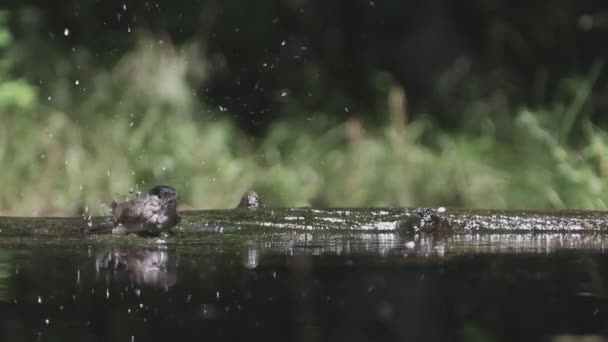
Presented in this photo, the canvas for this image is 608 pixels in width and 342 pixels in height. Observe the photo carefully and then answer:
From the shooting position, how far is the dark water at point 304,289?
2809 millimetres

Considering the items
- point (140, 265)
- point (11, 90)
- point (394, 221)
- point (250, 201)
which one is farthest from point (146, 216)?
point (11, 90)

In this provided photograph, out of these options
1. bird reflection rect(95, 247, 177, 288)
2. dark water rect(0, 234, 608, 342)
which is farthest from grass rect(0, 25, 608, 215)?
bird reflection rect(95, 247, 177, 288)

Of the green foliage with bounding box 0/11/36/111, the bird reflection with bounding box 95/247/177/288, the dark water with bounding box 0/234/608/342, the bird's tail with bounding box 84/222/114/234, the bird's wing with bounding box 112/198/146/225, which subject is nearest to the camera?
the dark water with bounding box 0/234/608/342

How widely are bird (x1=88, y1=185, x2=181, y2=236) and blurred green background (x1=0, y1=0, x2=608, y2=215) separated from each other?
2.04m

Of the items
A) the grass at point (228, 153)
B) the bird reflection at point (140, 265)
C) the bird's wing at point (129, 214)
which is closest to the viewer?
the bird reflection at point (140, 265)

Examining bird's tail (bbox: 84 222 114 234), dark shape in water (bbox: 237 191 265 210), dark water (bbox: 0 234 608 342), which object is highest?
dark shape in water (bbox: 237 191 265 210)

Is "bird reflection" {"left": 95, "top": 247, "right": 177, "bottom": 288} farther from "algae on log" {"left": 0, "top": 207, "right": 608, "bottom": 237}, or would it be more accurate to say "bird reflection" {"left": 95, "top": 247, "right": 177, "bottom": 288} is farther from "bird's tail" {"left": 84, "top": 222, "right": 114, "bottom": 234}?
"algae on log" {"left": 0, "top": 207, "right": 608, "bottom": 237}

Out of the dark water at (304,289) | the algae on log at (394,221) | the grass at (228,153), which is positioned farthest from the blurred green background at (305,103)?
the dark water at (304,289)

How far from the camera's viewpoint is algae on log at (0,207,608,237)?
519 cm

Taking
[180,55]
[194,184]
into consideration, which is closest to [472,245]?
[194,184]

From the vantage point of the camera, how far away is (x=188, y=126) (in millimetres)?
8070

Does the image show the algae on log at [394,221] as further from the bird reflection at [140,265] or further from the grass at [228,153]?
the grass at [228,153]

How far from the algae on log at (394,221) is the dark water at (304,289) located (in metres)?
0.10

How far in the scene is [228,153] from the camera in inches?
316
